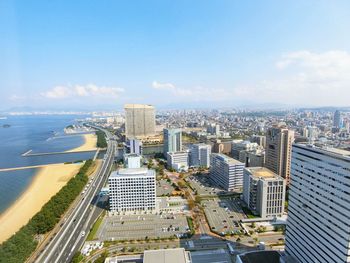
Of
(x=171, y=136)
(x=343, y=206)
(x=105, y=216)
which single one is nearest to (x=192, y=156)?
(x=171, y=136)

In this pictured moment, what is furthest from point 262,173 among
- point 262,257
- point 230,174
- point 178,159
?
point 178,159

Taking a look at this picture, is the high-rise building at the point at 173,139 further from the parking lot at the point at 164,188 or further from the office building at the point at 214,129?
the office building at the point at 214,129

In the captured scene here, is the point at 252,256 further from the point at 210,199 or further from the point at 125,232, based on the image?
the point at 210,199

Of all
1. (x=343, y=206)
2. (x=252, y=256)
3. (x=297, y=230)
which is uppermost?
(x=343, y=206)

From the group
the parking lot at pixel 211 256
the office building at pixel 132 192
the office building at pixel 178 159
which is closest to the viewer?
the parking lot at pixel 211 256

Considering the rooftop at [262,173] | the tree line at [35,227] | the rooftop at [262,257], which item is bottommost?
the tree line at [35,227]

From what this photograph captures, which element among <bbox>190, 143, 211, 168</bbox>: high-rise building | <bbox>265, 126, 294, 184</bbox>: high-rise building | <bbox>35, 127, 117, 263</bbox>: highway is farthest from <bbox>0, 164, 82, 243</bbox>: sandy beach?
<bbox>265, 126, 294, 184</bbox>: high-rise building

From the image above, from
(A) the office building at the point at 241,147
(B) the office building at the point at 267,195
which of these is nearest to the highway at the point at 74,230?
(B) the office building at the point at 267,195
